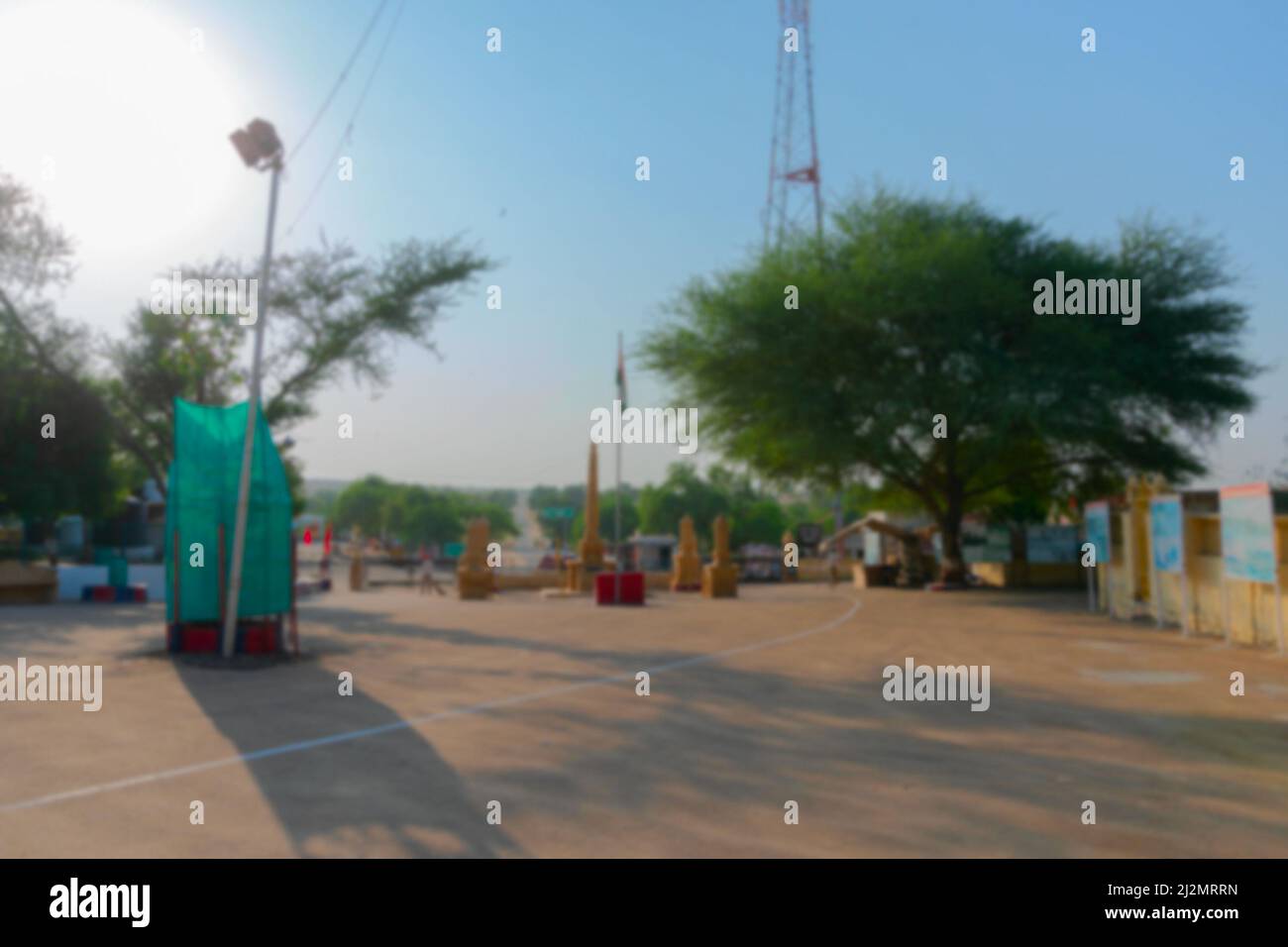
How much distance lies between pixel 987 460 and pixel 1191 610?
42.2 ft

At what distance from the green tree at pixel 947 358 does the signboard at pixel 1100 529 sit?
4717 mm

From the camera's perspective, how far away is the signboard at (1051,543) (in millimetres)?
34844

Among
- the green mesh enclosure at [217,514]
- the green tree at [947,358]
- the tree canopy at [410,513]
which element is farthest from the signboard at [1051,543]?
the tree canopy at [410,513]

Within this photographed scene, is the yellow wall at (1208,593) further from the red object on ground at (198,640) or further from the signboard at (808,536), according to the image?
the signboard at (808,536)

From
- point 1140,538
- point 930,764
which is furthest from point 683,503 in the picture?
point 930,764

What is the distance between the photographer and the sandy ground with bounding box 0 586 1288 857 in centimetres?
545

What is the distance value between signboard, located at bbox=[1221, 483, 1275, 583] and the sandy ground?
1.22 metres

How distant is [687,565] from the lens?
34156 millimetres

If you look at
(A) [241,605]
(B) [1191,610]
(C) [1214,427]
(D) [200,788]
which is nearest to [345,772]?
(D) [200,788]

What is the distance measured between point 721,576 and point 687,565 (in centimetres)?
502

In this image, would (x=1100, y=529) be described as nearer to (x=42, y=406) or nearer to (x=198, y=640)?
(x=198, y=640)

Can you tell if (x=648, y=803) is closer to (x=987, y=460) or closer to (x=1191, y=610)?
(x=1191, y=610)
